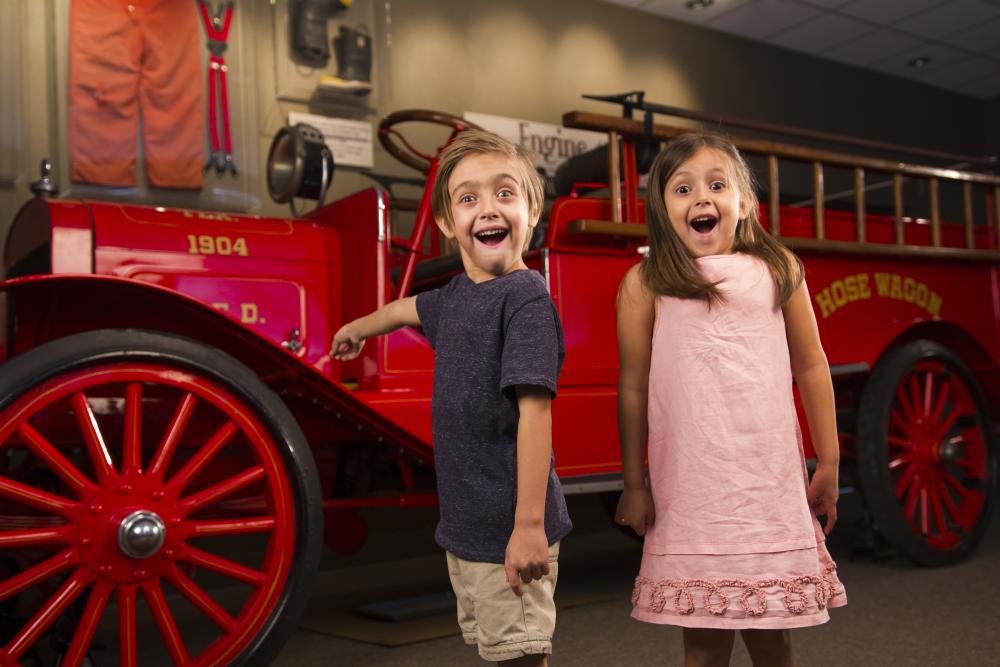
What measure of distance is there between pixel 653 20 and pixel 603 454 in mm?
3968

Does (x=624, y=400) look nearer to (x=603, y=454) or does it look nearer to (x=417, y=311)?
(x=417, y=311)

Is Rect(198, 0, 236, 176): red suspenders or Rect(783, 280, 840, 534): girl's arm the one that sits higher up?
Rect(198, 0, 236, 176): red suspenders

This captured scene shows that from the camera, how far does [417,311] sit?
57.4 inches

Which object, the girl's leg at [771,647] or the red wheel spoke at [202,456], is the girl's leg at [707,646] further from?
the red wheel spoke at [202,456]

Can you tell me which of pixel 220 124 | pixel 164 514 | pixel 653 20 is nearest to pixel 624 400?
Answer: pixel 164 514

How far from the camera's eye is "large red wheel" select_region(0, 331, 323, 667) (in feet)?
5.61

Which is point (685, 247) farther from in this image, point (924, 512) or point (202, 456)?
point (924, 512)

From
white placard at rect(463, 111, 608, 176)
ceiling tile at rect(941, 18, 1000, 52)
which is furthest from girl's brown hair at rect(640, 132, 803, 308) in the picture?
ceiling tile at rect(941, 18, 1000, 52)

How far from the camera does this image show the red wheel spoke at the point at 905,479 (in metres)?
3.26

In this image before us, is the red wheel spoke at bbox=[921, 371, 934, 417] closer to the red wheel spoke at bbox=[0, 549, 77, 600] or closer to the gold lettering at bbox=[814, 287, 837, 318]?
the gold lettering at bbox=[814, 287, 837, 318]

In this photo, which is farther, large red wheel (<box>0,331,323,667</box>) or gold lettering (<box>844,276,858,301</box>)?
gold lettering (<box>844,276,858,301</box>)

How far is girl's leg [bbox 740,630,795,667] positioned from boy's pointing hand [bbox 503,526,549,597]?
1.39 feet

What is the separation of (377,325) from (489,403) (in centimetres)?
34

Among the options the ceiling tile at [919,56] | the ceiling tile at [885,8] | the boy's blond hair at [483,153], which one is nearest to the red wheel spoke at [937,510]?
the boy's blond hair at [483,153]
